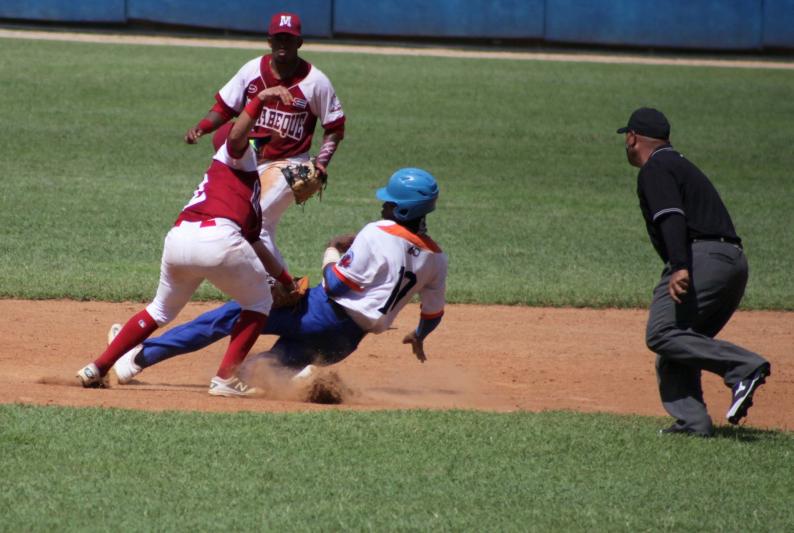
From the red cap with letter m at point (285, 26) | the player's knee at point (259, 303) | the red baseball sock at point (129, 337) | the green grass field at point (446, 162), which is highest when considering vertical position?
the red cap with letter m at point (285, 26)

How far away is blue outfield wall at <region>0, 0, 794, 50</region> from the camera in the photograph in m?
24.5

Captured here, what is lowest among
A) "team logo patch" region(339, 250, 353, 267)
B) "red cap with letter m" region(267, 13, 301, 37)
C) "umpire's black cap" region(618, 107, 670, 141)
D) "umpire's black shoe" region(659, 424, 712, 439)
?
"umpire's black shoe" region(659, 424, 712, 439)

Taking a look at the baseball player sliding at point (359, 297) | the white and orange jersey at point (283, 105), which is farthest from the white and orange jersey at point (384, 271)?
the white and orange jersey at point (283, 105)

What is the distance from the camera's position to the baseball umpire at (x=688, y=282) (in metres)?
6.01

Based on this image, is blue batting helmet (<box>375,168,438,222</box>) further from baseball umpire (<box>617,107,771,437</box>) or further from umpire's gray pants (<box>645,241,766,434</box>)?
umpire's gray pants (<box>645,241,766,434</box>)

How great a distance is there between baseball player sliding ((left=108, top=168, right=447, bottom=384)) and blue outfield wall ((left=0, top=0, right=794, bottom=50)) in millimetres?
18014

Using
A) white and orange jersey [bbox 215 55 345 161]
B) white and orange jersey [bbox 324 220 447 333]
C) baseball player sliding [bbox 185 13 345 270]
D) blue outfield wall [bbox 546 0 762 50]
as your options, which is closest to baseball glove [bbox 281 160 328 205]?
baseball player sliding [bbox 185 13 345 270]

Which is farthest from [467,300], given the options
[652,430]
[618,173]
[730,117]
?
[730,117]

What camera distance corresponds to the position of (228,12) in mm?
24750

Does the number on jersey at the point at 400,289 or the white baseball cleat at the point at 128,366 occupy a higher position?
the number on jersey at the point at 400,289

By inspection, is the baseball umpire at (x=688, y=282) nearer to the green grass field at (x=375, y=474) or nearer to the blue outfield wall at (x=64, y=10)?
the green grass field at (x=375, y=474)

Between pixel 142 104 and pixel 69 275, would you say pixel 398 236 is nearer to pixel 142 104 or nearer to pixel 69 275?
pixel 69 275

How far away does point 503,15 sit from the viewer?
84.8 feet

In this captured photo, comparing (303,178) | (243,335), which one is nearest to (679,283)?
(243,335)
